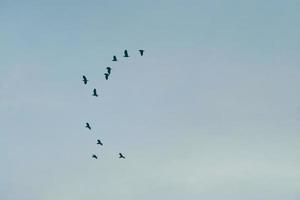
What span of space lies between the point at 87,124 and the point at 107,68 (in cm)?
1578

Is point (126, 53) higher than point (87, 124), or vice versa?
point (126, 53)

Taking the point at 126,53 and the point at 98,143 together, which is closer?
the point at 126,53

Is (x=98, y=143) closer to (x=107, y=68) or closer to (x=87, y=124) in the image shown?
(x=87, y=124)

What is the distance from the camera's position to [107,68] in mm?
123562

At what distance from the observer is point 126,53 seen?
129 metres

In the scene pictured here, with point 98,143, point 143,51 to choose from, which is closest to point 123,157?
point 98,143

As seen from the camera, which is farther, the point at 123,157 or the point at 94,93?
the point at 123,157

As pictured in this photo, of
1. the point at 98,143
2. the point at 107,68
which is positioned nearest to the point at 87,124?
the point at 98,143

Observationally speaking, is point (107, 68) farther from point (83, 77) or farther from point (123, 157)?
point (123, 157)

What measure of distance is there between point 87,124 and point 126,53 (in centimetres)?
1804

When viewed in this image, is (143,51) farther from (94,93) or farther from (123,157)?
(123,157)

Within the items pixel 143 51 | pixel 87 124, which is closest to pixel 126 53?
pixel 143 51

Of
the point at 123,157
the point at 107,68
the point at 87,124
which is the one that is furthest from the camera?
the point at 123,157

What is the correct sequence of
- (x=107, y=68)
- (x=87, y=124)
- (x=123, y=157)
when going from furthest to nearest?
(x=123, y=157) < (x=87, y=124) < (x=107, y=68)
